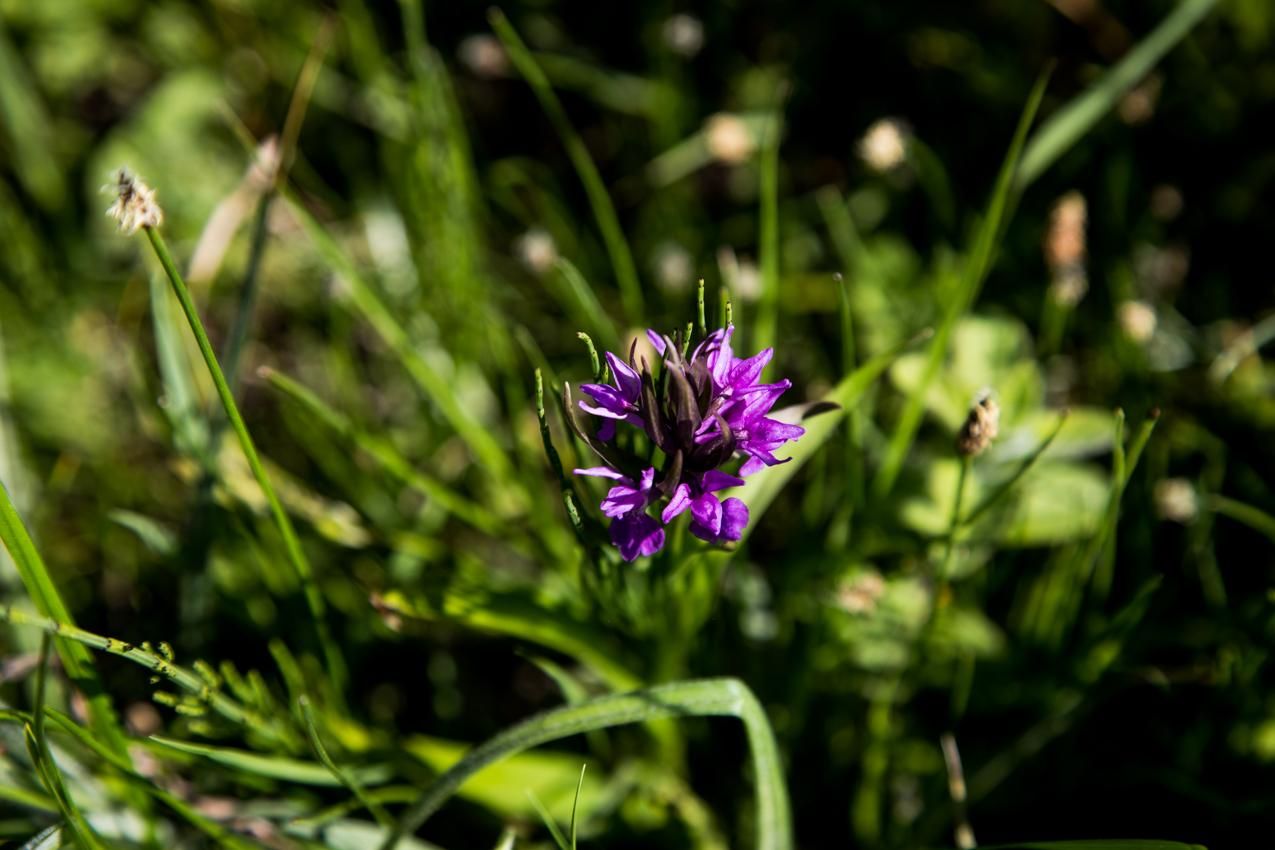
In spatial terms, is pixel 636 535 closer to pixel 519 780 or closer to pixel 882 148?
pixel 519 780

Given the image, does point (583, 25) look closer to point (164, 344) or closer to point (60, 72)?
Answer: point (60, 72)

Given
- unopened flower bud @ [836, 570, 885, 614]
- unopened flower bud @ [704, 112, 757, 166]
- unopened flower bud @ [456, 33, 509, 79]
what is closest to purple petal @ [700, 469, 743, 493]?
unopened flower bud @ [836, 570, 885, 614]

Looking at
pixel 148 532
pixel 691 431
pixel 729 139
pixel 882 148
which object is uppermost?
pixel 729 139

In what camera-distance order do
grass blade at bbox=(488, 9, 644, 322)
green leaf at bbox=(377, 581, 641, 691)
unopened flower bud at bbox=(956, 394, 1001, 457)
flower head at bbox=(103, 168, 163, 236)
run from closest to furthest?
flower head at bbox=(103, 168, 163, 236)
unopened flower bud at bbox=(956, 394, 1001, 457)
green leaf at bbox=(377, 581, 641, 691)
grass blade at bbox=(488, 9, 644, 322)

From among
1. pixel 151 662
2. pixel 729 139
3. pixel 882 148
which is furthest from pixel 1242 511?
pixel 151 662

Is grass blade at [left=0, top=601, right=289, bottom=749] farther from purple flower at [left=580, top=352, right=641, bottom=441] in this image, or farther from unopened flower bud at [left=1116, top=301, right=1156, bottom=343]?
unopened flower bud at [left=1116, top=301, right=1156, bottom=343]

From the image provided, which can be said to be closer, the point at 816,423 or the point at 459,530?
the point at 816,423

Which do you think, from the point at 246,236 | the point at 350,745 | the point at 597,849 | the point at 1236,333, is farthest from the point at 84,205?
the point at 1236,333
